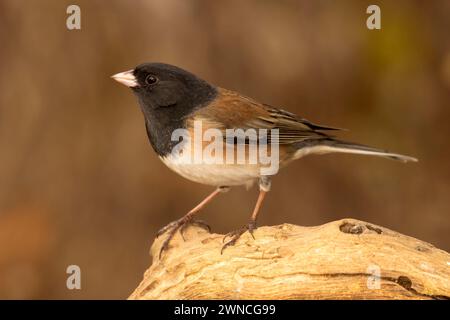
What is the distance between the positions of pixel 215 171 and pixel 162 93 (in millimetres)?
383

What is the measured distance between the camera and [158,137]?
286 cm

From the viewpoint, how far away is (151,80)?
289 cm

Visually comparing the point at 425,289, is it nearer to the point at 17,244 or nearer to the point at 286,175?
the point at 286,175

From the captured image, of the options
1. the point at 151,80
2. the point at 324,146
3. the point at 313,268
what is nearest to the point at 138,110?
the point at 151,80

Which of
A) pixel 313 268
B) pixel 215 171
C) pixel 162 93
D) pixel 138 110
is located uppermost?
pixel 162 93

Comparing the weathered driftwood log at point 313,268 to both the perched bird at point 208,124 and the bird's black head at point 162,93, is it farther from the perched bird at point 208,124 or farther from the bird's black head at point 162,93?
the bird's black head at point 162,93

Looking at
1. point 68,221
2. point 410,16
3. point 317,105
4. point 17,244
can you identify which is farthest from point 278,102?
point 17,244

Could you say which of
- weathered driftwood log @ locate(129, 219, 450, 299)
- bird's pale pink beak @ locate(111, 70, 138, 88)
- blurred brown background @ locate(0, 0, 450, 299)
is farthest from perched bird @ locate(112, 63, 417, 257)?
blurred brown background @ locate(0, 0, 450, 299)

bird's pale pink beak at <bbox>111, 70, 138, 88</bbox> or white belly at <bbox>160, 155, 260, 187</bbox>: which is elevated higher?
bird's pale pink beak at <bbox>111, 70, 138, 88</bbox>

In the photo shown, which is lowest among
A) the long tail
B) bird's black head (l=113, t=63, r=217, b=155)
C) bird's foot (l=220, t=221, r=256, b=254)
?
bird's foot (l=220, t=221, r=256, b=254)

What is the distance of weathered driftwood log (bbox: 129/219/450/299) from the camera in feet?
8.20

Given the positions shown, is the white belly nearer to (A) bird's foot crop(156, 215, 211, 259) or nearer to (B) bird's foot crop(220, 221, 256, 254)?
(B) bird's foot crop(220, 221, 256, 254)

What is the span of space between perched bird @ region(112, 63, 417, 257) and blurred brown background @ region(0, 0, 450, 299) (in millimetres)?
965

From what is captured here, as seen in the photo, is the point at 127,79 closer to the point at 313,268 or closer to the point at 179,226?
the point at 179,226
